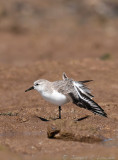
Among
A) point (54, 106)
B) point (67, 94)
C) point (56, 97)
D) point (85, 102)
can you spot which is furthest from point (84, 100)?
point (54, 106)

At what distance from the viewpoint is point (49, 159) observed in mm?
7398

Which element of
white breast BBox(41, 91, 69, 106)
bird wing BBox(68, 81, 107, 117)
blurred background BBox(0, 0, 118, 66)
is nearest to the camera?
white breast BBox(41, 91, 69, 106)

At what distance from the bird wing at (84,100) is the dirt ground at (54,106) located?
36cm

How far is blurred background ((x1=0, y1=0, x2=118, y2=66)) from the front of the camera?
25438mm

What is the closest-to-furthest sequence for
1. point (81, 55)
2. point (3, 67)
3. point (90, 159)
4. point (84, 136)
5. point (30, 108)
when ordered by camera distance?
point (90, 159) < point (84, 136) < point (30, 108) < point (3, 67) < point (81, 55)

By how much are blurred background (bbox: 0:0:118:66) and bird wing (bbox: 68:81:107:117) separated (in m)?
14.3

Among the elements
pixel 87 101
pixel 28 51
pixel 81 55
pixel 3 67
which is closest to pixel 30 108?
pixel 87 101

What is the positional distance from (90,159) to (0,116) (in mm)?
3683

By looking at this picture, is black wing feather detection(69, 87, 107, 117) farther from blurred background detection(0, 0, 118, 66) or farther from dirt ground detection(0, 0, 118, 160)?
blurred background detection(0, 0, 118, 66)

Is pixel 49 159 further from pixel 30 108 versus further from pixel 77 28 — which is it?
pixel 77 28

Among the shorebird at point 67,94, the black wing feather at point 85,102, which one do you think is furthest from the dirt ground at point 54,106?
the shorebird at point 67,94

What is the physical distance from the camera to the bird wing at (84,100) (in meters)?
9.55

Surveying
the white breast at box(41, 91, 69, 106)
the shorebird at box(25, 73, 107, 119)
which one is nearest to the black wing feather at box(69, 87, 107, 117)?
the shorebird at box(25, 73, 107, 119)

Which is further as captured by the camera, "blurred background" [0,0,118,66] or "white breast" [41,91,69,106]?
"blurred background" [0,0,118,66]
